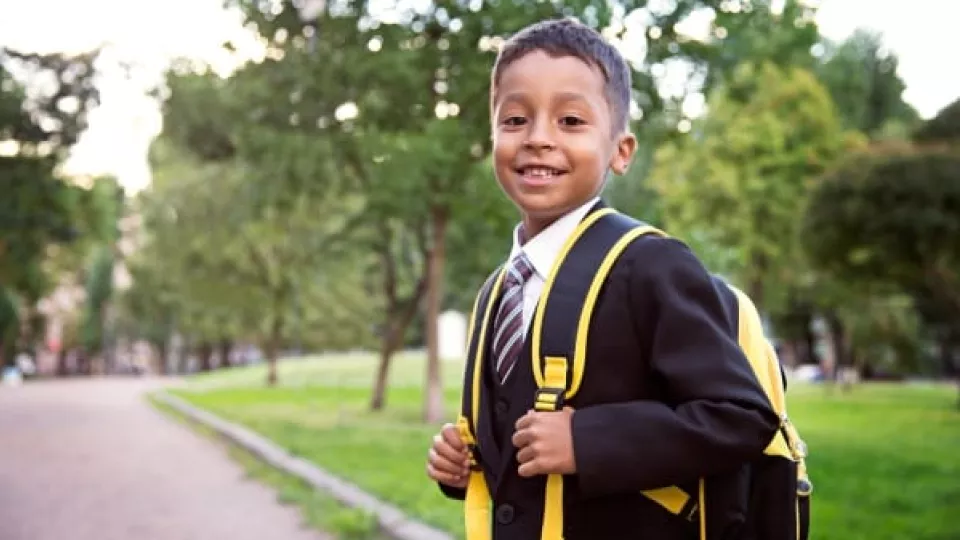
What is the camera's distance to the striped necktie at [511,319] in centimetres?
164

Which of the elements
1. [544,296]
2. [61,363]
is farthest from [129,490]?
[61,363]

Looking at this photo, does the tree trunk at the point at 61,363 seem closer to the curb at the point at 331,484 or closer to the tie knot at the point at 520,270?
the curb at the point at 331,484

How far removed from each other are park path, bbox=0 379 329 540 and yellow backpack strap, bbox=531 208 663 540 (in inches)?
231

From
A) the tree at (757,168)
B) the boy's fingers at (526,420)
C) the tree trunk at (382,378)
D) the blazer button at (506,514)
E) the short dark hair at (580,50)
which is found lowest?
the tree trunk at (382,378)

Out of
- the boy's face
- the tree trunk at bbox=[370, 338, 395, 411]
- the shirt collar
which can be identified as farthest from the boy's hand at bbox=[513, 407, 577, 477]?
the tree trunk at bbox=[370, 338, 395, 411]

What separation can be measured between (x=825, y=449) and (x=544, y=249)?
11910 millimetres

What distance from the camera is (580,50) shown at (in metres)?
1.62

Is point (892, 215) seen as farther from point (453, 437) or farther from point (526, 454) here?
point (526, 454)

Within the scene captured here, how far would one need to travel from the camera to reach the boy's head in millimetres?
1621

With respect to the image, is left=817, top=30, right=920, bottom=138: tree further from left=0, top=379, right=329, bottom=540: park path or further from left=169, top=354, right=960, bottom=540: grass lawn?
left=0, top=379, right=329, bottom=540: park path

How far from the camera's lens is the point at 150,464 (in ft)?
40.6

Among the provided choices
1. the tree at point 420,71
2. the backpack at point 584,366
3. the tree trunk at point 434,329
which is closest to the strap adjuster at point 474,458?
the backpack at point 584,366

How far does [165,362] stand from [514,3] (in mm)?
70657

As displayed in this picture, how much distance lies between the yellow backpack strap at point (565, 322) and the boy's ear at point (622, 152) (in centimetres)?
16
